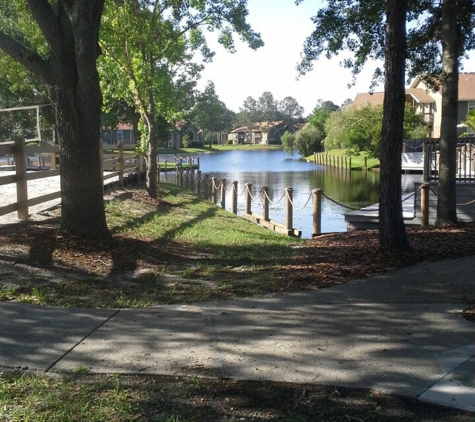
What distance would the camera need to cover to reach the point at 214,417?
391 centimetres

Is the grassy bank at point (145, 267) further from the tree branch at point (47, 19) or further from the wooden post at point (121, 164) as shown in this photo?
the wooden post at point (121, 164)

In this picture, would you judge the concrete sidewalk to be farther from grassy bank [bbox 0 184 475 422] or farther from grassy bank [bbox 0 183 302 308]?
grassy bank [bbox 0 183 302 308]

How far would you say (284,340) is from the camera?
536cm

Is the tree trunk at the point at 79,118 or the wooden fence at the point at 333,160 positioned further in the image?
the wooden fence at the point at 333,160

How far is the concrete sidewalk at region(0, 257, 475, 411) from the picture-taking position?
15.1 ft

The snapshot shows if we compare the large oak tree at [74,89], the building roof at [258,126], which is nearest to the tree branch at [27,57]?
the large oak tree at [74,89]

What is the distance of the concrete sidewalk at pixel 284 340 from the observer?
4613mm

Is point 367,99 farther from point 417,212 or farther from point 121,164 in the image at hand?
point 417,212

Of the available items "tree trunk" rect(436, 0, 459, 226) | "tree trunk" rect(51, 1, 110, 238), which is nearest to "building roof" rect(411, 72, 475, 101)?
"tree trunk" rect(436, 0, 459, 226)

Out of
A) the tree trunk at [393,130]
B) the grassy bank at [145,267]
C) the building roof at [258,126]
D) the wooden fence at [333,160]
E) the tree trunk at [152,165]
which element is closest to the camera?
the grassy bank at [145,267]

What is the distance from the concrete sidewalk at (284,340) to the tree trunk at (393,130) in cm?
200

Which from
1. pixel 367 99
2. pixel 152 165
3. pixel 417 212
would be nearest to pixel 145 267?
pixel 417 212

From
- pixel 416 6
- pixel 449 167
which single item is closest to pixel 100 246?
pixel 449 167

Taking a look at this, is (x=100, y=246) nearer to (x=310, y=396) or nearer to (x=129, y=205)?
(x=310, y=396)
